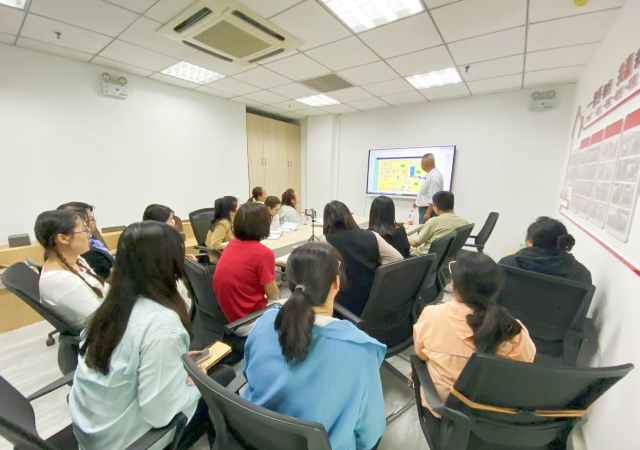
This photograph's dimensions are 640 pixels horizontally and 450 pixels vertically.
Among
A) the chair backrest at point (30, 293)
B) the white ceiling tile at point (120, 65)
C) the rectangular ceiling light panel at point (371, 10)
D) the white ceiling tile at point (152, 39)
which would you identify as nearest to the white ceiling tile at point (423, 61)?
the rectangular ceiling light panel at point (371, 10)

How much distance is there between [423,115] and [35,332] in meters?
5.68

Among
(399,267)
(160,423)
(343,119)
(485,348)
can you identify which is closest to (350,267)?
(399,267)

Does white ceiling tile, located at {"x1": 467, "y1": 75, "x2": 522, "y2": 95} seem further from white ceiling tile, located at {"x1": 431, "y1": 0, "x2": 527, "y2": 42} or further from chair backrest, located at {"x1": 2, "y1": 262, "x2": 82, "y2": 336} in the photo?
chair backrest, located at {"x1": 2, "y1": 262, "x2": 82, "y2": 336}

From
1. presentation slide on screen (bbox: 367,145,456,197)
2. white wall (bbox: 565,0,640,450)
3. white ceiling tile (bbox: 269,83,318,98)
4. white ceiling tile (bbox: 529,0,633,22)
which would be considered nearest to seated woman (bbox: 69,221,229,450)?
white wall (bbox: 565,0,640,450)

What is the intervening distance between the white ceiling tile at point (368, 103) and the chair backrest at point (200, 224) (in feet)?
10.3

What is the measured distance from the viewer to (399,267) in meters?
1.37

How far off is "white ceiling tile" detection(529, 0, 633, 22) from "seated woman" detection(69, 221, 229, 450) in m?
2.88

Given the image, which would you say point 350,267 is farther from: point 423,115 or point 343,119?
point 343,119

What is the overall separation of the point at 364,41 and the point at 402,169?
282 centimetres

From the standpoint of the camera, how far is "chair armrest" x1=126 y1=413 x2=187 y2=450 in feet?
2.57

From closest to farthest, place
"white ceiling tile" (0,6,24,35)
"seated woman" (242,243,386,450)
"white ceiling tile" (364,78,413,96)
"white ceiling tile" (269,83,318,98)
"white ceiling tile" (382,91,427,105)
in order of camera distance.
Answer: "seated woman" (242,243,386,450)
"white ceiling tile" (0,6,24,35)
"white ceiling tile" (364,78,413,96)
"white ceiling tile" (269,83,318,98)
"white ceiling tile" (382,91,427,105)

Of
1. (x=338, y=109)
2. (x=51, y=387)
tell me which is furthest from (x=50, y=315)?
(x=338, y=109)

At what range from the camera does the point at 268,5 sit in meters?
2.04

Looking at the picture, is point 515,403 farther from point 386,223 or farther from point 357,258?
point 386,223
